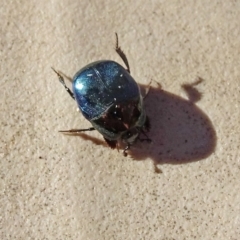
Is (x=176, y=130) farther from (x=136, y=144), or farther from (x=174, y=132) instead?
(x=136, y=144)

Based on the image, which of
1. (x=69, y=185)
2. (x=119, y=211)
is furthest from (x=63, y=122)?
(x=119, y=211)

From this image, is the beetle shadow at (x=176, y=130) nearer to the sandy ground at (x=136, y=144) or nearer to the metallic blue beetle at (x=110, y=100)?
the sandy ground at (x=136, y=144)

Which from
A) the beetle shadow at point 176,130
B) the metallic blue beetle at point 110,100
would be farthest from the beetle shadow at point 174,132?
the metallic blue beetle at point 110,100

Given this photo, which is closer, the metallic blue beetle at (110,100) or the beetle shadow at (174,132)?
the metallic blue beetle at (110,100)

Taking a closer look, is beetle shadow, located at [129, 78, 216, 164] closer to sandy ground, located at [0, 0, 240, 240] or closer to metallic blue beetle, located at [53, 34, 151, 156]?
sandy ground, located at [0, 0, 240, 240]

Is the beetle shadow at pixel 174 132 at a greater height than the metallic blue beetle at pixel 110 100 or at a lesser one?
lesser

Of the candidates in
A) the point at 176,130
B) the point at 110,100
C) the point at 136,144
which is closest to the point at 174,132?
the point at 176,130

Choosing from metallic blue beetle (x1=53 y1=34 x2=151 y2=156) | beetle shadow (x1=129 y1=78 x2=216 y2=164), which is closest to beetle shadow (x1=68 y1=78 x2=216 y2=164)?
beetle shadow (x1=129 y1=78 x2=216 y2=164)
